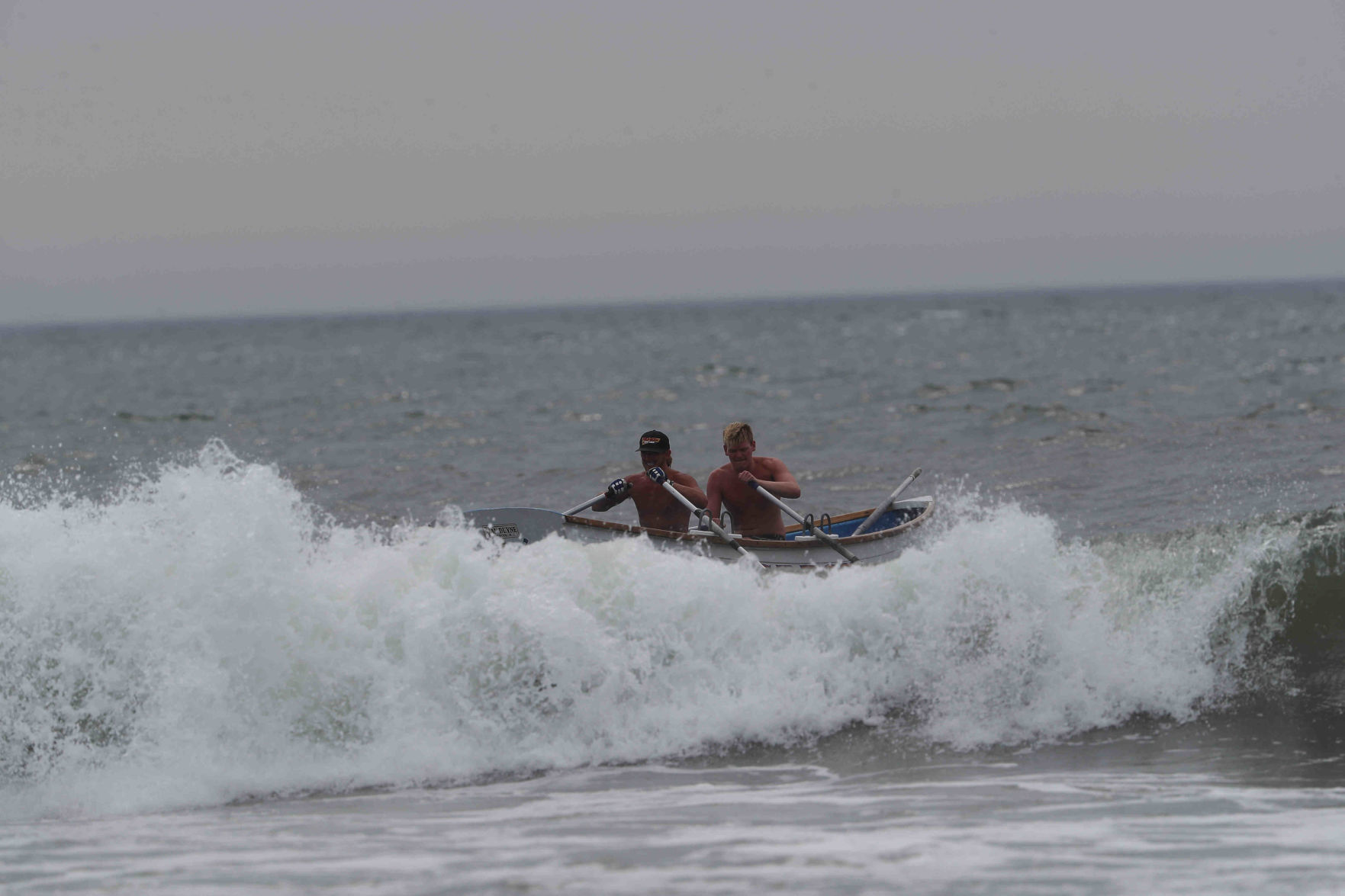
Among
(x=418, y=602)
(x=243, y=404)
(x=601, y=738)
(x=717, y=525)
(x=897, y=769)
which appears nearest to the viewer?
(x=897, y=769)

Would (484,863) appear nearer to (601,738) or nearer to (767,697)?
(601,738)

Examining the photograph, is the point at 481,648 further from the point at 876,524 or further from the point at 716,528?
the point at 876,524

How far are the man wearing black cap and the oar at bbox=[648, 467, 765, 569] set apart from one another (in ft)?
0.24

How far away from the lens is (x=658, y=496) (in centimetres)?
1106

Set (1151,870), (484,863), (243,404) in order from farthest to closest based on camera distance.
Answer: (243,404) → (484,863) → (1151,870)

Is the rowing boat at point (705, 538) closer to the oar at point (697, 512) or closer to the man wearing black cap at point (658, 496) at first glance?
the oar at point (697, 512)

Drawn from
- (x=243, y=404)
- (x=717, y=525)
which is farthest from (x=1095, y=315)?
(x=717, y=525)

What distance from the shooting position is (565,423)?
28.4 metres

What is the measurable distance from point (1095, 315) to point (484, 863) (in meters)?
103

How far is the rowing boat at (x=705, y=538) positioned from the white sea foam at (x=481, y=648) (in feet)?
1.02

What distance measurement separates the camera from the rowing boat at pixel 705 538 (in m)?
9.74

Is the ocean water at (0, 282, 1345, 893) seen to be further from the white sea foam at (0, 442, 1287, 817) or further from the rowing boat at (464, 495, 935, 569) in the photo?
the rowing boat at (464, 495, 935, 569)

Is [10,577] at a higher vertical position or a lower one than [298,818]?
higher

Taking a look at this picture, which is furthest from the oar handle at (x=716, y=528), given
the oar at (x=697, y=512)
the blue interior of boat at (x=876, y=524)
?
the blue interior of boat at (x=876, y=524)
